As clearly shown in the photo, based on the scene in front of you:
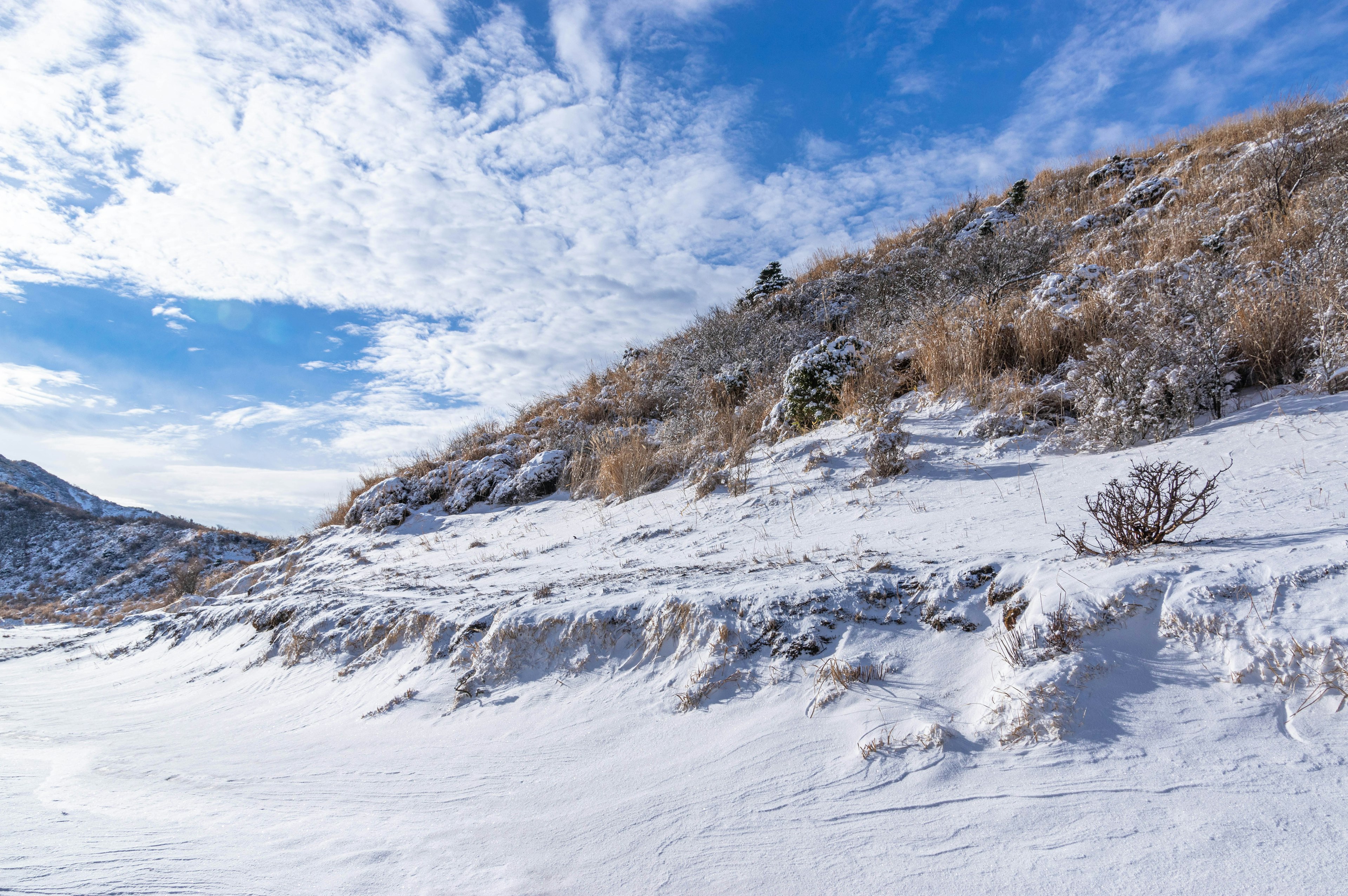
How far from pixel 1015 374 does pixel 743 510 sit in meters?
3.04

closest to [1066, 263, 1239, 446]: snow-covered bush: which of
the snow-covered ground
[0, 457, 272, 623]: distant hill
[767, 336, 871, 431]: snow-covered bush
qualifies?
the snow-covered ground

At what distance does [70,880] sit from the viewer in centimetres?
201

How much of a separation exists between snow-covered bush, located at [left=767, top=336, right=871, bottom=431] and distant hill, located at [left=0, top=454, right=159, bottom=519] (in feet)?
63.5

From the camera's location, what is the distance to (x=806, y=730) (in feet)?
7.52

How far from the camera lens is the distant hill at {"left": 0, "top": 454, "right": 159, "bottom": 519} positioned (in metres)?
18.8

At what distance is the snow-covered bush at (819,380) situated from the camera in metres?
7.27

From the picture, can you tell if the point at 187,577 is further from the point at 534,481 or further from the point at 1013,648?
the point at 1013,648

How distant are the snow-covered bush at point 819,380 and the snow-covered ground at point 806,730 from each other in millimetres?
2777

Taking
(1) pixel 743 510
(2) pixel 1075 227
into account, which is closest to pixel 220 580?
(1) pixel 743 510

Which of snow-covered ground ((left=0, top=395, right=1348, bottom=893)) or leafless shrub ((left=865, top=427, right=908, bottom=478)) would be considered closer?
snow-covered ground ((left=0, top=395, right=1348, bottom=893))

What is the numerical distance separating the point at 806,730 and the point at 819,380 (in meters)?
5.55

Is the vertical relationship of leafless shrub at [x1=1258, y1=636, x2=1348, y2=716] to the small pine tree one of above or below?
below

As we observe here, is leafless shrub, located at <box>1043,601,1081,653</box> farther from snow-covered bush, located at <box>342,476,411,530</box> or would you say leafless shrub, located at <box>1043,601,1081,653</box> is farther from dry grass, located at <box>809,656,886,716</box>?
snow-covered bush, located at <box>342,476,411,530</box>

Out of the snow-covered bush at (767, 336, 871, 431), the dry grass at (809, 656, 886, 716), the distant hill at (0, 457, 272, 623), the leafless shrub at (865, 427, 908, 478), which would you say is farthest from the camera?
the distant hill at (0, 457, 272, 623)
